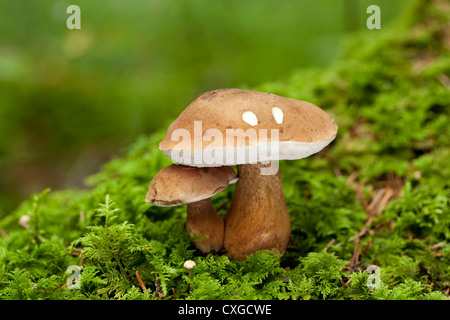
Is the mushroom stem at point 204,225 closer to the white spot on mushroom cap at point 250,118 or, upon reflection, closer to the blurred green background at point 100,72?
the white spot on mushroom cap at point 250,118

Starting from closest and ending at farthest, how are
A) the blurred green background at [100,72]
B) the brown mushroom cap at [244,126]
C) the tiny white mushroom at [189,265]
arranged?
1. the brown mushroom cap at [244,126]
2. the tiny white mushroom at [189,265]
3. the blurred green background at [100,72]

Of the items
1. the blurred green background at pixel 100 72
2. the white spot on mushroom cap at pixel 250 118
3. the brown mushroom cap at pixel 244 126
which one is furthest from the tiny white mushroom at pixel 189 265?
the blurred green background at pixel 100 72

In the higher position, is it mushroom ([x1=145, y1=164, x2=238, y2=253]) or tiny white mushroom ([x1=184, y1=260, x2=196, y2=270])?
mushroom ([x1=145, y1=164, x2=238, y2=253])

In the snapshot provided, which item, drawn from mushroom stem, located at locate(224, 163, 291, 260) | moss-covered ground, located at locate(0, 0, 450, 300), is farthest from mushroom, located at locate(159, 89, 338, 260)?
moss-covered ground, located at locate(0, 0, 450, 300)

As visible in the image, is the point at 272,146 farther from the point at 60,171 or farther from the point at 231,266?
the point at 60,171

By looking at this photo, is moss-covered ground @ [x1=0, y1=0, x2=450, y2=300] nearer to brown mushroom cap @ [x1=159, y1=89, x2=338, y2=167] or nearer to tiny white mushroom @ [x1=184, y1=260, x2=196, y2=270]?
tiny white mushroom @ [x1=184, y1=260, x2=196, y2=270]

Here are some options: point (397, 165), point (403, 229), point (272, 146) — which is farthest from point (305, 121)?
point (397, 165)

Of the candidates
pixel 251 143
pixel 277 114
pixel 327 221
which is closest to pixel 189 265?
pixel 251 143
